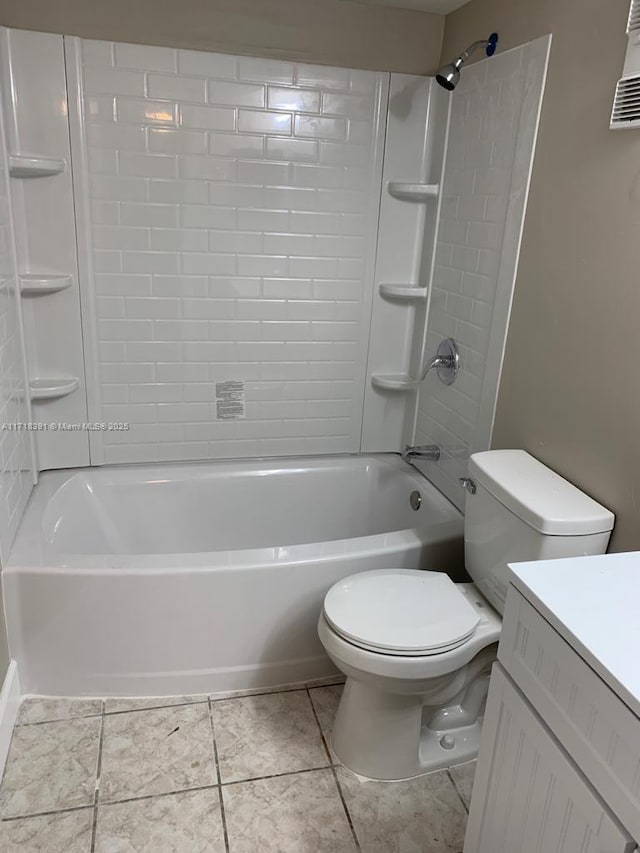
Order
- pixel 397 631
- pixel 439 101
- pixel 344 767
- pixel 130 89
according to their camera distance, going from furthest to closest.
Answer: pixel 439 101 → pixel 130 89 → pixel 344 767 → pixel 397 631

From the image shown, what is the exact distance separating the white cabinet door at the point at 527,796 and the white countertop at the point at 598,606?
0.20 meters

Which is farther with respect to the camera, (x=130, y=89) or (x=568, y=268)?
(x=130, y=89)

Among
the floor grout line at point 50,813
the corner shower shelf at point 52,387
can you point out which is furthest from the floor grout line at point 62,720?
the corner shower shelf at point 52,387

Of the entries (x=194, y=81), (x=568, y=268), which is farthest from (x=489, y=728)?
(x=194, y=81)

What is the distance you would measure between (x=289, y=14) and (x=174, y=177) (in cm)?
65

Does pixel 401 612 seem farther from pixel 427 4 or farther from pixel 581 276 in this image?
pixel 427 4

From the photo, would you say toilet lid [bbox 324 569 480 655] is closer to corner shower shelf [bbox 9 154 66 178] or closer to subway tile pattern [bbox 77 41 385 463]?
subway tile pattern [bbox 77 41 385 463]

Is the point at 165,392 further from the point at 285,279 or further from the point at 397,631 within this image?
the point at 397,631

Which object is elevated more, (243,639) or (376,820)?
(243,639)

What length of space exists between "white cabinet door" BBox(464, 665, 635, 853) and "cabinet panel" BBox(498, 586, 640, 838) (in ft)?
0.09

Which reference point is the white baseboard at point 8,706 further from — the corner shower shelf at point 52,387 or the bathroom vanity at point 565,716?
the bathroom vanity at point 565,716

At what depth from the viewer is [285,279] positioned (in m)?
2.49

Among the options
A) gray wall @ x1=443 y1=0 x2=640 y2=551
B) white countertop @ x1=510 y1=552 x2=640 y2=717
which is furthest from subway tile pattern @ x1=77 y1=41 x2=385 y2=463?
white countertop @ x1=510 y1=552 x2=640 y2=717

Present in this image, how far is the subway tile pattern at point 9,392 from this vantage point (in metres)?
1.92
